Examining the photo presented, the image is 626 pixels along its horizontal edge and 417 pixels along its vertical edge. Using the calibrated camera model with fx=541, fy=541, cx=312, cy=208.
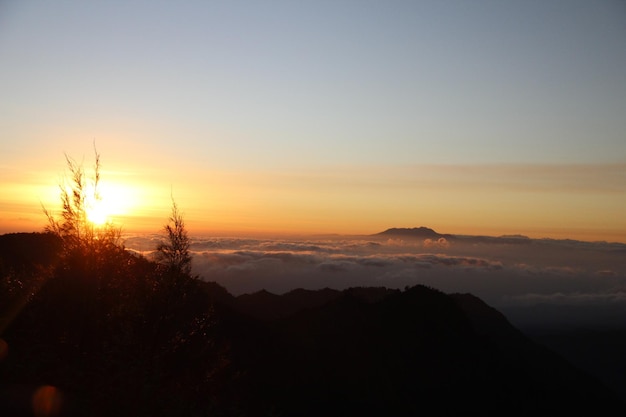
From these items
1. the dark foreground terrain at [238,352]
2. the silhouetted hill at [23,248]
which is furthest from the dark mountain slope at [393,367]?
the silhouetted hill at [23,248]

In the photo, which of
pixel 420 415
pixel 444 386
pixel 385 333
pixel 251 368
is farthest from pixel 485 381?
pixel 251 368

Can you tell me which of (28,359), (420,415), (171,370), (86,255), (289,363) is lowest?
(420,415)

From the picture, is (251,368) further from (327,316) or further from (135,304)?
(135,304)

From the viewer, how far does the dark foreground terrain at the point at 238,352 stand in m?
13.4

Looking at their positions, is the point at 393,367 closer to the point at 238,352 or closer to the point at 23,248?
the point at 238,352

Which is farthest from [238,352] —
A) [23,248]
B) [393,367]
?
[23,248]

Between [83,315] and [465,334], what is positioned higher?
[83,315]

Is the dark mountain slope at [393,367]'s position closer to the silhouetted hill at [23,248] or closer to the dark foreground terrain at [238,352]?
the dark foreground terrain at [238,352]

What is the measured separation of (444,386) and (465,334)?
722 inches

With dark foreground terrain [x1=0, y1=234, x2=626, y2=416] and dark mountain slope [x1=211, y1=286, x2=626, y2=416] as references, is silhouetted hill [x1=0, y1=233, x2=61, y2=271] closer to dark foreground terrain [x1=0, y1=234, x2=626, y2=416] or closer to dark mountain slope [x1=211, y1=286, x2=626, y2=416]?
dark foreground terrain [x1=0, y1=234, x2=626, y2=416]

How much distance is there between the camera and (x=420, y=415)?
60.1m

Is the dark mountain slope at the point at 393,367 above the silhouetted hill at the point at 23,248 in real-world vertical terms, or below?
below

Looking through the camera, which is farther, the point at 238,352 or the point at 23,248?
the point at 23,248

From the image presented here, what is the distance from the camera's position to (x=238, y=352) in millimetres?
58875
